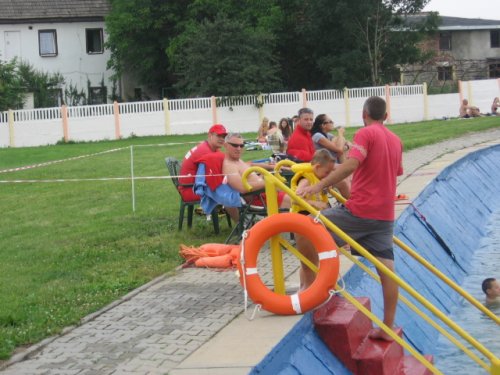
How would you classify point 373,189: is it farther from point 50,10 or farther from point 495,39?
point 495,39

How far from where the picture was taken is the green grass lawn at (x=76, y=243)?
873cm

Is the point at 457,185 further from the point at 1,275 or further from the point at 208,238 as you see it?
the point at 1,275

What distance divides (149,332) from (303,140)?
6.08m

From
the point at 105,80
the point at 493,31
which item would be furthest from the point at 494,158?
the point at 493,31

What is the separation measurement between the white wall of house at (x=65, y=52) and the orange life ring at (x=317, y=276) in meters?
47.8

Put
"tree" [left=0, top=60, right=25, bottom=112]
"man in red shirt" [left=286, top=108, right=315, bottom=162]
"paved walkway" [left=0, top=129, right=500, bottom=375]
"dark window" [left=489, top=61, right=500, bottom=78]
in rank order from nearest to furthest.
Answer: "paved walkway" [left=0, top=129, right=500, bottom=375] < "man in red shirt" [left=286, top=108, right=315, bottom=162] < "tree" [left=0, top=60, right=25, bottom=112] < "dark window" [left=489, top=61, right=500, bottom=78]

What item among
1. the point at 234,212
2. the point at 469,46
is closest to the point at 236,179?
the point at 234,212

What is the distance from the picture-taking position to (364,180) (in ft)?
24.0

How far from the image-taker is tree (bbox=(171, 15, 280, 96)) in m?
43.9

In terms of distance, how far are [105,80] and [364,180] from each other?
48559mm

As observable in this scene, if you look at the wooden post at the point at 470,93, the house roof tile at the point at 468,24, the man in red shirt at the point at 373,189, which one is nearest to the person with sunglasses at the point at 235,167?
the man in red shirt at the point at 373,189

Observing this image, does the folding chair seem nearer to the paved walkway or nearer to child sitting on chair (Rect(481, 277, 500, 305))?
the paved walkway

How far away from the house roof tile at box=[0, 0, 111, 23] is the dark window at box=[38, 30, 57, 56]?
2.77 ft

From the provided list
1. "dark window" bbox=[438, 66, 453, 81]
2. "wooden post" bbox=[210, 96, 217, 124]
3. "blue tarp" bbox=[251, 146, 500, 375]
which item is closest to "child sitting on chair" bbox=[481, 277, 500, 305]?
"blue tarp" bbox=[251, 146, 500, 375]
